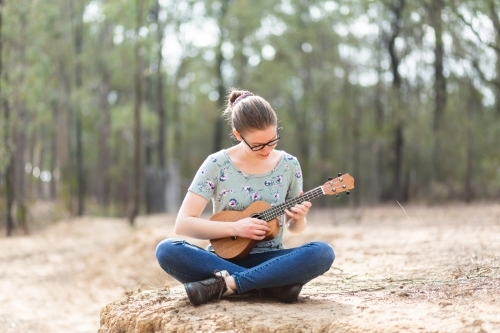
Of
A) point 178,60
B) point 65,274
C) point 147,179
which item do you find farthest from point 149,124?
point 65,274

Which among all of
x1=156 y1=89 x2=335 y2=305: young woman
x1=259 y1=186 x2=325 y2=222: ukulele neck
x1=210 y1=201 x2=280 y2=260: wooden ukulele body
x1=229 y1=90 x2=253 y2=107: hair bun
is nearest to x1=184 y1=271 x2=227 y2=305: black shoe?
x1=156 y1=89 x2=335 y2=305: young woman

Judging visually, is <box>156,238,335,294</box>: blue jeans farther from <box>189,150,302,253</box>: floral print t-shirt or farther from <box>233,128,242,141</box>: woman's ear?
<box>233,128,242,141</box>: woman's ear

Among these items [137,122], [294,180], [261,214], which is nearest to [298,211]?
[261,214]

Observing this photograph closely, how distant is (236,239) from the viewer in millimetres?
4230

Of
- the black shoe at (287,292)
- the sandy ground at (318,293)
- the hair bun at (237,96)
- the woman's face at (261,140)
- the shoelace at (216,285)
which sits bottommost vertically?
the sandy ground at (318,293)

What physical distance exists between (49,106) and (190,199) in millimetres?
25064

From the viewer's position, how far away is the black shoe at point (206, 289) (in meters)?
4.02

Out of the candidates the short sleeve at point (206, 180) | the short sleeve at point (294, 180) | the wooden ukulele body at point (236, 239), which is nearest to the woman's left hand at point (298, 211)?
the wooden ukulele body at point (236, 239)

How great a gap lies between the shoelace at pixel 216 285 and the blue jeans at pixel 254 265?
74 mm

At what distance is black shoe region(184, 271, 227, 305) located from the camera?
4.02m

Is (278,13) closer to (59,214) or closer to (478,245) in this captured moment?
(59,214)

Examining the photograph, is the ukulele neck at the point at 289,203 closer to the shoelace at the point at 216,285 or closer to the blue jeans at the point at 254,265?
the blue jeans at the point at 254,265

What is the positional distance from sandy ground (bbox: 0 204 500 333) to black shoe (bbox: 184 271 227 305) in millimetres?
54

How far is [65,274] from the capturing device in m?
10.7
